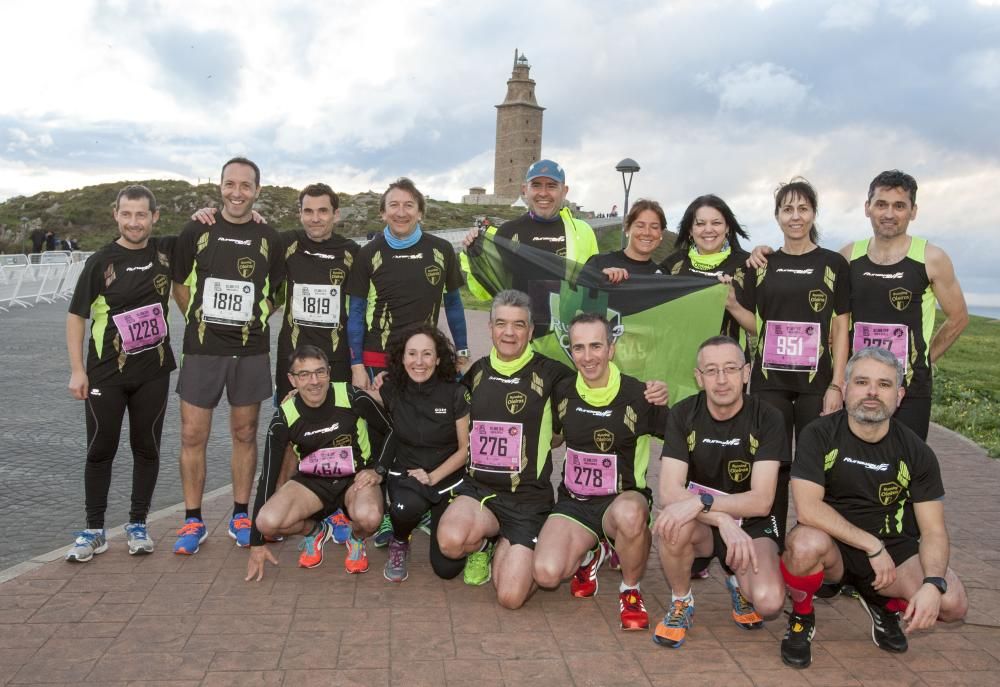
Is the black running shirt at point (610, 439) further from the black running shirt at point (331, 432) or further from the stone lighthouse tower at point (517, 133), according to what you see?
the stone lighthouse tower at point (517, 133)

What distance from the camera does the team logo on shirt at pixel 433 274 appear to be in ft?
19.5

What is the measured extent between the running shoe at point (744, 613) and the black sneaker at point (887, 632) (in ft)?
1.88

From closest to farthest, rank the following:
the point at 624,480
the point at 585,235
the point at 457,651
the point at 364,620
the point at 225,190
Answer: the point at 457,651
the point at 364,620
the point at 624,480
the point at 225,190
the point at 585,235

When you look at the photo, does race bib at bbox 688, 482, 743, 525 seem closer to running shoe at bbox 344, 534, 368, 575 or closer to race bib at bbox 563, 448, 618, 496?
race bib at bbox 563, 448, 618, 496

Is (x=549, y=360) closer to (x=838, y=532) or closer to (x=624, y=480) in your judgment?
(x=624, y=480)

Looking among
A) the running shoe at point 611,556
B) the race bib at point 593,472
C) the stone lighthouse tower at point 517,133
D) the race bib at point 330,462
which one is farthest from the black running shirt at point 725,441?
the stone lighthouse tower at point 517,133

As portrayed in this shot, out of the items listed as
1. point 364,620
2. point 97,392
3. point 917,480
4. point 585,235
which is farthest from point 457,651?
point 585,235

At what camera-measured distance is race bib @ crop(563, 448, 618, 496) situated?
507 cm

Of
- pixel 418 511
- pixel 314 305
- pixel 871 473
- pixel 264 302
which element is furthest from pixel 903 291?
pixel 264 302

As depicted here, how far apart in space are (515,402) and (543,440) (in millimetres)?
298

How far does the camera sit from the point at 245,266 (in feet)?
18.8

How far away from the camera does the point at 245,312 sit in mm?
5719

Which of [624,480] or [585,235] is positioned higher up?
[585,235]

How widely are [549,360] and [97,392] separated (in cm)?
290
